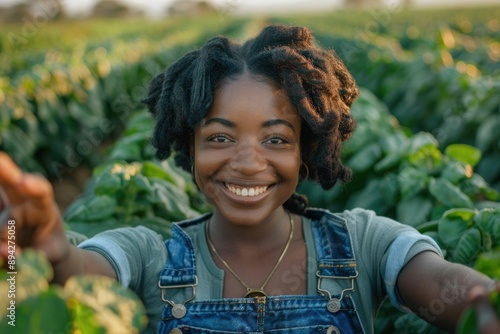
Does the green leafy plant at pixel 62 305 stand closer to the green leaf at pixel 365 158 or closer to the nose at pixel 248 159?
the nose at pixel 248 159

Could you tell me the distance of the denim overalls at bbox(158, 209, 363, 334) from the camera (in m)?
1.89

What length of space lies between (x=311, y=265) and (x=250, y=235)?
8.1 inches

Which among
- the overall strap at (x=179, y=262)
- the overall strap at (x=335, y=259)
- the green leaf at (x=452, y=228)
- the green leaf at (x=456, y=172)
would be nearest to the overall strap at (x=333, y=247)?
the overall strap at (x=335, y=259)

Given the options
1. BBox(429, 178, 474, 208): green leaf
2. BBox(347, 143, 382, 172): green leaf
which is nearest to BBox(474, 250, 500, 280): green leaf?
BBox(429, 178, 474, 208): green leaf

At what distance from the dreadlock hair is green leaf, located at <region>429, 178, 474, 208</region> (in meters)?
0.69

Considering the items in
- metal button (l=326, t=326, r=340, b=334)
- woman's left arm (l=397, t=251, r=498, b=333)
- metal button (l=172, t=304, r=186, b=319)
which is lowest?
metal button (l=326, t=326, r=340, b=334)

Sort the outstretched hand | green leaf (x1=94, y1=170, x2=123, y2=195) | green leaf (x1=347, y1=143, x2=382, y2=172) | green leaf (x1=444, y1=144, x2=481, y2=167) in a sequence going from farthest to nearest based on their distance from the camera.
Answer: green leaf (x1=347, y1=143, x2=382, y2=172), green leaf (x1=444, y1=144, x2=481, y2=167), green leaf (x1=94, y1=170, x2=123, y2=195), the outstretched hand

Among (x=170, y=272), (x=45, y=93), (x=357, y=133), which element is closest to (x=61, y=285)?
(x=170, y=272)

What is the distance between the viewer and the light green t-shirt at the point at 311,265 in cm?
189

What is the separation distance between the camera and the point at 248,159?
192cm

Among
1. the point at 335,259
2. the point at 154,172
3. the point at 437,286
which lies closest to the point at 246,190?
the point at 335,259

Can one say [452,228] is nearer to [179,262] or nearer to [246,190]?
[246,190]

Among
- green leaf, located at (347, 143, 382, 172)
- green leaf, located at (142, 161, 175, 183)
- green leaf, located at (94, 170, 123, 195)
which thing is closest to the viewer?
green leaf, located at (94, 170, 123, 195)

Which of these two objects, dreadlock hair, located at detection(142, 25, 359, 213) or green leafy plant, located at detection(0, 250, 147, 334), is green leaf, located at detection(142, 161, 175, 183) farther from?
green leafy plant, located at detection(0, 250, 147, 334)
